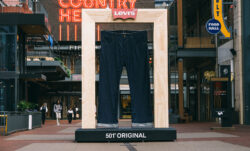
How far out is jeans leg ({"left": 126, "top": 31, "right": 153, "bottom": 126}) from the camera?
1508 centimetres

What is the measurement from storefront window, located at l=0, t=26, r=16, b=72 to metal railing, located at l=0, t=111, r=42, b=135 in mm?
3751

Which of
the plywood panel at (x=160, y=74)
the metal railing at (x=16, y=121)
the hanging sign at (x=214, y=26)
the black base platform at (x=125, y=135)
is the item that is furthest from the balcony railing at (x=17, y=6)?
the black base platform at (x=125, y=135)

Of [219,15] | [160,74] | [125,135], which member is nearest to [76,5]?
[219,15]

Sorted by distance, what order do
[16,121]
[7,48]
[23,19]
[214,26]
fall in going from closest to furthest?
[16,121] < [214,26] < [23,19] < [7,48]

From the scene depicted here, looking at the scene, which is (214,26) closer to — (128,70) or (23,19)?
(23,19)

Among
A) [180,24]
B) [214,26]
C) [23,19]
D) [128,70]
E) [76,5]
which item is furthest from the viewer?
[76,5]

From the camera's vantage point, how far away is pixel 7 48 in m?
28.2

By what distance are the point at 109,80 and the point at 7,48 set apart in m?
15.0

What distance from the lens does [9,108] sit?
27453mm

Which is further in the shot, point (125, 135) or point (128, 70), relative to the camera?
point (128, 70)

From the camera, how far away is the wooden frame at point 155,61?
14.8 metres

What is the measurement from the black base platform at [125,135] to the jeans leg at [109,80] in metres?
0.51

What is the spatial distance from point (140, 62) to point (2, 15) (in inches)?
603

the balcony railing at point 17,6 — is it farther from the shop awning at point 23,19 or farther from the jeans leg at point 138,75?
the jeans leg at point 138,75
